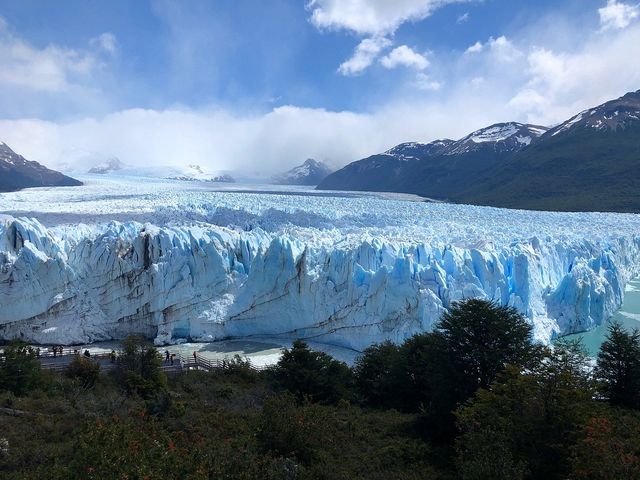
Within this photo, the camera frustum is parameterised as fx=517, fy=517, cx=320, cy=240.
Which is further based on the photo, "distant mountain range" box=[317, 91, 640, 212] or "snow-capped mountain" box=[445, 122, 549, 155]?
"snow-capped mountain" box=[445, 122, 549, 155]

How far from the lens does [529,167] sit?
76875 mm

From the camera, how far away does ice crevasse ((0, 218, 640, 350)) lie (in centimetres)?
1795

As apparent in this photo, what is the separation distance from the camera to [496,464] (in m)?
5.69

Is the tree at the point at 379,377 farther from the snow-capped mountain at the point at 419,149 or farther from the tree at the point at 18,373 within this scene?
the snow-capped mountain at the point at 419,149

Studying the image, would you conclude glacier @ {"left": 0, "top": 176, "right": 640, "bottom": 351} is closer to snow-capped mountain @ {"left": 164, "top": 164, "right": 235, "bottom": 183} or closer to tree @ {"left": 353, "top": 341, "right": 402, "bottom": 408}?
tree @ {"left": 353, "top": 341, "right": 402, "bottom": 408}

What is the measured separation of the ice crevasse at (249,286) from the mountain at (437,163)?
2715 inches

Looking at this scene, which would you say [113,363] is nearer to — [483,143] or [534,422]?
[534,422]

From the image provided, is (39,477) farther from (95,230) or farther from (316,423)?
(95,230)

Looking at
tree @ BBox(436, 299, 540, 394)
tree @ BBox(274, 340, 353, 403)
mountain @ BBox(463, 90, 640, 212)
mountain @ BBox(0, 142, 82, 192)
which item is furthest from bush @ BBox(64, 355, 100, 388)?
mountain @ BBox(463, 90, 640, 212)

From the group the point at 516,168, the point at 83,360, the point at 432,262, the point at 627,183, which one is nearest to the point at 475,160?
the point at 516,168

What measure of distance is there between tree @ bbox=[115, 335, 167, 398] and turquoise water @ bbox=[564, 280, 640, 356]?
12.3 m

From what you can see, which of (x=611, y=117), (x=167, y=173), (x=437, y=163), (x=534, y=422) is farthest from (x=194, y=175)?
(x=534, y=422)

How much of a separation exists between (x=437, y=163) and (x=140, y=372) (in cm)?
9574

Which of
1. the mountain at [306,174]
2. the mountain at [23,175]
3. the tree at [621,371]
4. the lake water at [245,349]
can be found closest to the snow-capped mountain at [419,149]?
the mountain at [306,174]
